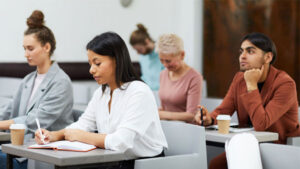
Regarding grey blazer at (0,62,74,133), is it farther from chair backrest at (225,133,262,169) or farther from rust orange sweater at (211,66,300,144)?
chair backrest at (225,133,262,169)

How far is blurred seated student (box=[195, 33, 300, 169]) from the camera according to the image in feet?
11.2

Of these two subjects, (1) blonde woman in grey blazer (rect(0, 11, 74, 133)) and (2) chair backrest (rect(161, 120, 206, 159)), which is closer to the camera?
→ (2) chair backrest (rect(161, 120, 206, 159))

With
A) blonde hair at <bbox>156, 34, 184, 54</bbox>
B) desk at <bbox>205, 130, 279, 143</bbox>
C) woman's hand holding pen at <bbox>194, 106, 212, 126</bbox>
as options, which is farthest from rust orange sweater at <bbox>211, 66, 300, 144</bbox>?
blonde hair at <bbox>156, 34, 184, 54</bbox>

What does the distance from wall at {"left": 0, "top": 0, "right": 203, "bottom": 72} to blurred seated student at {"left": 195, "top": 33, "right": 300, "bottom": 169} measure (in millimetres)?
3727

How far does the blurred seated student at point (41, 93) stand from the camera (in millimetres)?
3406

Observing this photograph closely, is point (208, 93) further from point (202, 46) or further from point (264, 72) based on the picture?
point (264, 72)

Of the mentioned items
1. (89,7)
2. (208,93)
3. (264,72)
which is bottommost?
(208,93)

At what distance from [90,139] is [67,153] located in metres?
0.24

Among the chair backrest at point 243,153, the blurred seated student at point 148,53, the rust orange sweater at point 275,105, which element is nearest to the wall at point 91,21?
the blurred seated student at point 148,53

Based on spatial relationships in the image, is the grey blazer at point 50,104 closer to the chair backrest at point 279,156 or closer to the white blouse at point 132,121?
the white blouse at point 132,121

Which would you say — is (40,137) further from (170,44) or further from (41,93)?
(170,44)

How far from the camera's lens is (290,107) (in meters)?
3.47

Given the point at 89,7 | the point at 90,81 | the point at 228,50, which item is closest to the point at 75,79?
the point at 90,81

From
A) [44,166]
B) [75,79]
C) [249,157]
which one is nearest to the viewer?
[249,157]
